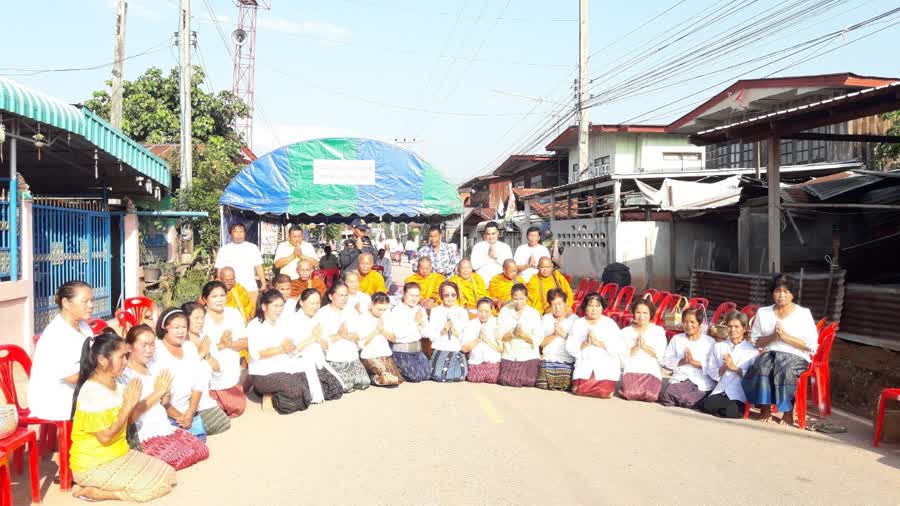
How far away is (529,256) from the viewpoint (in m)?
10.5

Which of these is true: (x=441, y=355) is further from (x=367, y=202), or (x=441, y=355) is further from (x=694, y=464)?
(x=367, y=202)

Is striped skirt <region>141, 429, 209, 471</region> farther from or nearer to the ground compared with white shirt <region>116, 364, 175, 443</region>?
nearer to the ground

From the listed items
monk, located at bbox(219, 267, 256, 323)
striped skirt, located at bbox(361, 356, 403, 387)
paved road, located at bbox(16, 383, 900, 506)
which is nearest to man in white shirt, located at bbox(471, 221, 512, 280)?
striped skirt, located at bbox(361, 356, 403, 387)

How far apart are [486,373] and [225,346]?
121 inches

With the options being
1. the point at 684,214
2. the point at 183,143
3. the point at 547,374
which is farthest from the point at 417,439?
the point at 183,143

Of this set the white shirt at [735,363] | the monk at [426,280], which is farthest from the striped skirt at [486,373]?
the white shirt at [735,363]

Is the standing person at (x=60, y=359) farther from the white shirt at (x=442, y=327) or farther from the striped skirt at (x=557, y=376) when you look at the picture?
the striped skirt at (x=557, y=376)

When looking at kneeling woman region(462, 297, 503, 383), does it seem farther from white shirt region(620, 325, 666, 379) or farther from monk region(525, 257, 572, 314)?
white shirt region(620, 325, 666, 379)

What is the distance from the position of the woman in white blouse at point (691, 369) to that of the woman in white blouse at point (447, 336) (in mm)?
2361

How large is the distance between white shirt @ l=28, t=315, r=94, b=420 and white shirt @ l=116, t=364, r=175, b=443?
1.14 ft

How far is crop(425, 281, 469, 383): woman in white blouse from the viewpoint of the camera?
27.0 ft

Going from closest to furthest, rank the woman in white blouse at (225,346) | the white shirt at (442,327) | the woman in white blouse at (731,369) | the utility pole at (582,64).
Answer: the woman in white blouse at (225,346), the woman in white blouse at (731,369), the white shirt at (442,327), the utility pole at (582,64)

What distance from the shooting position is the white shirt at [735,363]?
21.6 feet

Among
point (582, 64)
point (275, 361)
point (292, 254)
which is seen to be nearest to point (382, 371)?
point (275, 361)
